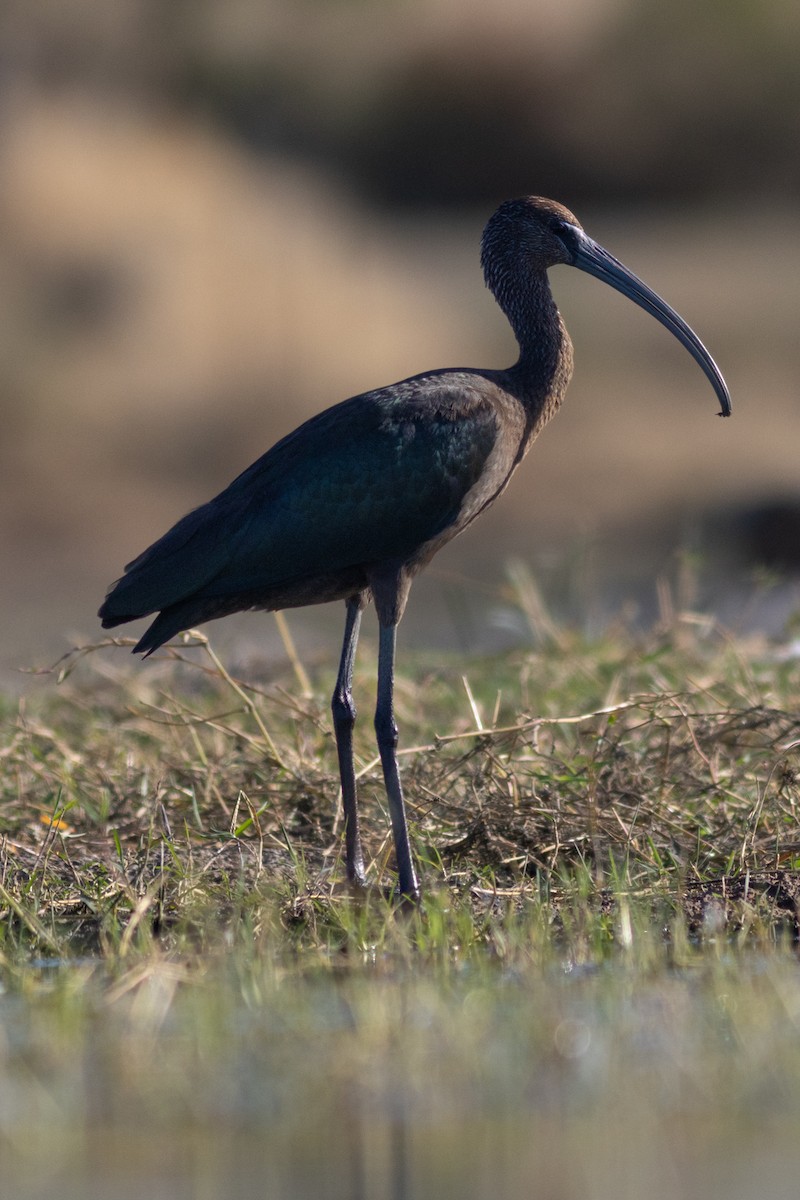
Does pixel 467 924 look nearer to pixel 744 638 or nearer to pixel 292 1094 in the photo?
pixel 292 1094

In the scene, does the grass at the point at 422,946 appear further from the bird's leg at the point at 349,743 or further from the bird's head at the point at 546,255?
the bird's head at the point at 546,255

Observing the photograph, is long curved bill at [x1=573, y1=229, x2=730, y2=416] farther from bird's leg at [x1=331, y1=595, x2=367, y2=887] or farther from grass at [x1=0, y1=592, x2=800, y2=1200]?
bird's leg at [x1=331, y1=595, x2=367, y2=887]

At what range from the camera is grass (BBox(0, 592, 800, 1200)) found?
328 centimetres

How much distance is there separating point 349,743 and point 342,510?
0.72 metres

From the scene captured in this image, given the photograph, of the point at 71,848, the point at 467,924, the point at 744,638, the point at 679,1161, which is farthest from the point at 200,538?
the point at 744,638

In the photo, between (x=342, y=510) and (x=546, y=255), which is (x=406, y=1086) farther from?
(x=546, y=255)

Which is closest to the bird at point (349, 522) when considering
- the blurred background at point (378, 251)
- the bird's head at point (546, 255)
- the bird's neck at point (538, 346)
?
the bird's neck at point (538, 346)

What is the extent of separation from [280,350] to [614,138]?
487 cm

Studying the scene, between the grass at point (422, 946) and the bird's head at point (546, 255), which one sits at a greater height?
the bird's head at point (546, 255)

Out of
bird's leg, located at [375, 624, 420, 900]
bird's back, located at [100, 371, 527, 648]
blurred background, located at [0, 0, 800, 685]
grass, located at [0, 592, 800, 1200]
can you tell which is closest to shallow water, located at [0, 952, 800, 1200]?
grass, located at [0, 592, 800, 1200]

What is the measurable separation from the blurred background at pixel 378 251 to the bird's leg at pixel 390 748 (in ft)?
16.9

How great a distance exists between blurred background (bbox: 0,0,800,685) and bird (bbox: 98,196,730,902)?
5.11 m

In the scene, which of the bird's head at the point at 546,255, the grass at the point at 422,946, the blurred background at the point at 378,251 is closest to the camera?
the grass at the point at 422,946

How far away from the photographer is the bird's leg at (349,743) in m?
5.55
